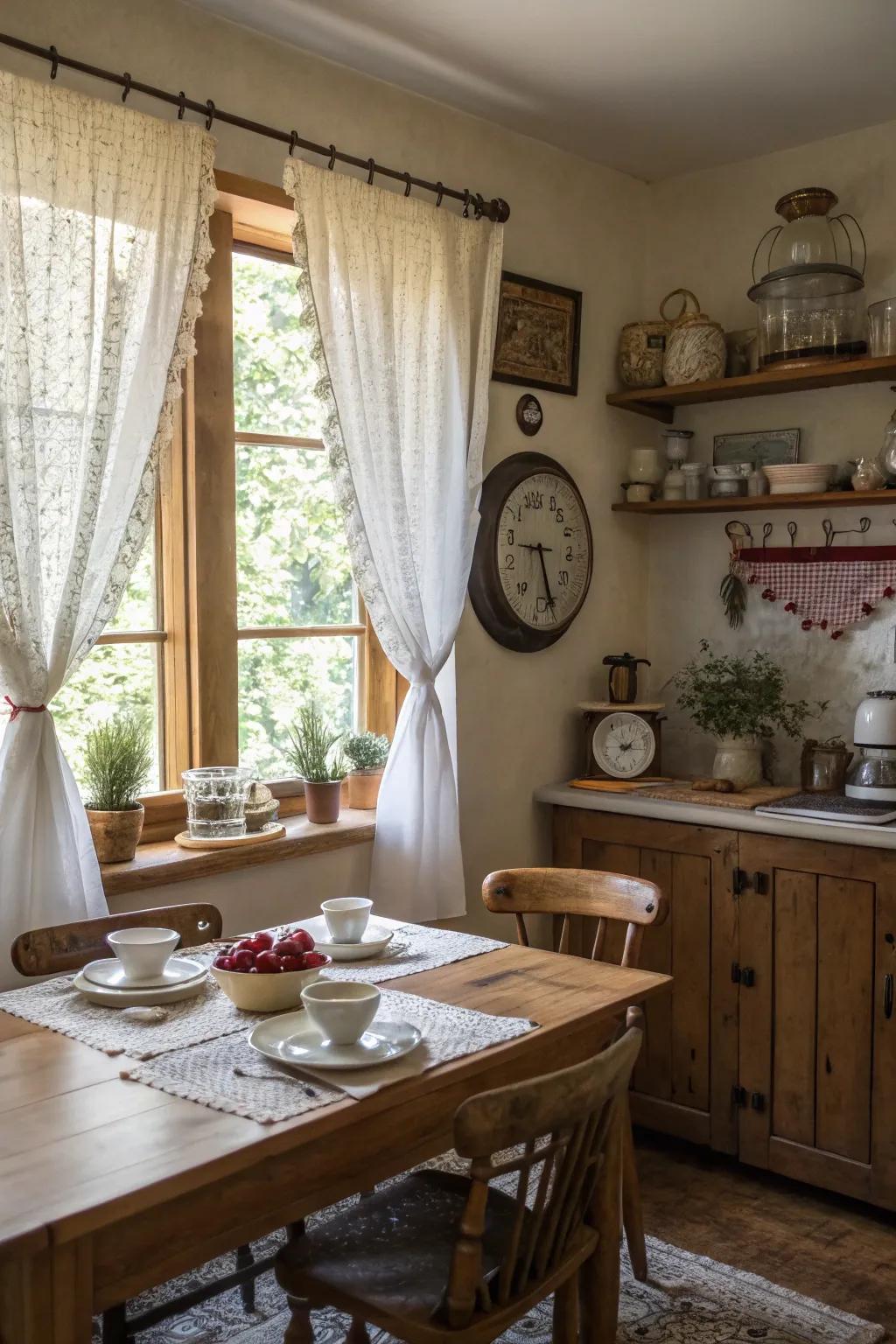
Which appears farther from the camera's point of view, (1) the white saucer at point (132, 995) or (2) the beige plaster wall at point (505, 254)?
(2) the beige plaster wall at point (505, 254)

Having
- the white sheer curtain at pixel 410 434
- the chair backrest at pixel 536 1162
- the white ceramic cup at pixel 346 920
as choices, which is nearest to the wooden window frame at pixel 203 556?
the white sheer curtain at pixel 410 434

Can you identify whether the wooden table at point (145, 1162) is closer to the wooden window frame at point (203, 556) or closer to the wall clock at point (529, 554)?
the wooden window frame at point (203, 556)

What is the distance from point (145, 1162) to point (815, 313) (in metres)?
2.72

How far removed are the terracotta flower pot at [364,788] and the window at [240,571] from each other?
15 centimetres

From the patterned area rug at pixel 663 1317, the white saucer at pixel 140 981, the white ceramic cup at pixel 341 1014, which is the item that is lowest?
the patterned area rug at pixel 663 1317

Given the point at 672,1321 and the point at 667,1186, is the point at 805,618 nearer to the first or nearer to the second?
the point at 667,1186

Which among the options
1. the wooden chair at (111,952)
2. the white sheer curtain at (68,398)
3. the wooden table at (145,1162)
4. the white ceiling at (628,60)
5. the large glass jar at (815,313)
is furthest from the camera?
the large glass jar at (815,313)

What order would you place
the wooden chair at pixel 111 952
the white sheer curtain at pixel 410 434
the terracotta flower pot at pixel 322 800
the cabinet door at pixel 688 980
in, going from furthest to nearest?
the cabinet door at pixel 688 980 → the terracotta flower pot at pixel 322 800 → the white sheer curtain at pixel 410 434 → the wooden chair at pixel 111 952

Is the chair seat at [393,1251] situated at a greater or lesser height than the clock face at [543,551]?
lesser

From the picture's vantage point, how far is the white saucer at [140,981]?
1914 mm

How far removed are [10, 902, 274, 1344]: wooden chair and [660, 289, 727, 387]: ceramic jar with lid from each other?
208cm

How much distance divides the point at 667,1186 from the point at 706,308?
8.07 feet

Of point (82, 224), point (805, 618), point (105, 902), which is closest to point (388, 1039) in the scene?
point (105, 902)

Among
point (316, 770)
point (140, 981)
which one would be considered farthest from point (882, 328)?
point (140, 981)
